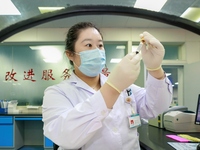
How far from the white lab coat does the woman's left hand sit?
0.10 m

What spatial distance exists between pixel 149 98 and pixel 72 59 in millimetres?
427

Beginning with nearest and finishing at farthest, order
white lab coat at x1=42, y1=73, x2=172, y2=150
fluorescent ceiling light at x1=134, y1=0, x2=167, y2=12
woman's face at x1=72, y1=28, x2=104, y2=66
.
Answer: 1. fluorescent ceiling light at x1=134, y1=0, x2=167, y2=12
2. white lab coat at x1=42, y1=73, x2=172, y2=150
3. woman's face at x1=72, y1=28, x2=104, y2=66

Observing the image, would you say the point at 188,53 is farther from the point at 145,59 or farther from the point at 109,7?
the point at 109,7

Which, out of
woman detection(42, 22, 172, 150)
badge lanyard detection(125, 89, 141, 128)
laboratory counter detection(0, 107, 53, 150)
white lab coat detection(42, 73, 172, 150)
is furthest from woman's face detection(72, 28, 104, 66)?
laboratory counter detection(0, 107, 53, 150)

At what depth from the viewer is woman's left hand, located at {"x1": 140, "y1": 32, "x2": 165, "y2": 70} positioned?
0.83 m

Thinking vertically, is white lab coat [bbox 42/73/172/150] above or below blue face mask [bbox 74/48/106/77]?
below

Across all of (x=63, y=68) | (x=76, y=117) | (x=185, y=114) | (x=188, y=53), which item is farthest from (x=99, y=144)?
(x=188, y=53)

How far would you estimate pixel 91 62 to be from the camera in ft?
3.43

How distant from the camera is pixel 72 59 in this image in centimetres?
110

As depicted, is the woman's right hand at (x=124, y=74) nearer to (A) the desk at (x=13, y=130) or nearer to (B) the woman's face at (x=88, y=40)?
(B) the woman's face at (x=88, y=40)

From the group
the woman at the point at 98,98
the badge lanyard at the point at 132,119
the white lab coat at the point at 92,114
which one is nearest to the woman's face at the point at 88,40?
the woman at the point at 98,98

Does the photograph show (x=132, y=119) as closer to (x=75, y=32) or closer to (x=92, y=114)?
(x=92, y=114)

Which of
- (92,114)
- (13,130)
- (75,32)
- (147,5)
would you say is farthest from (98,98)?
(13,130)

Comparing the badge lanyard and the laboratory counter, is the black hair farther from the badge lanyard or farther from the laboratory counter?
the laboratory counter
